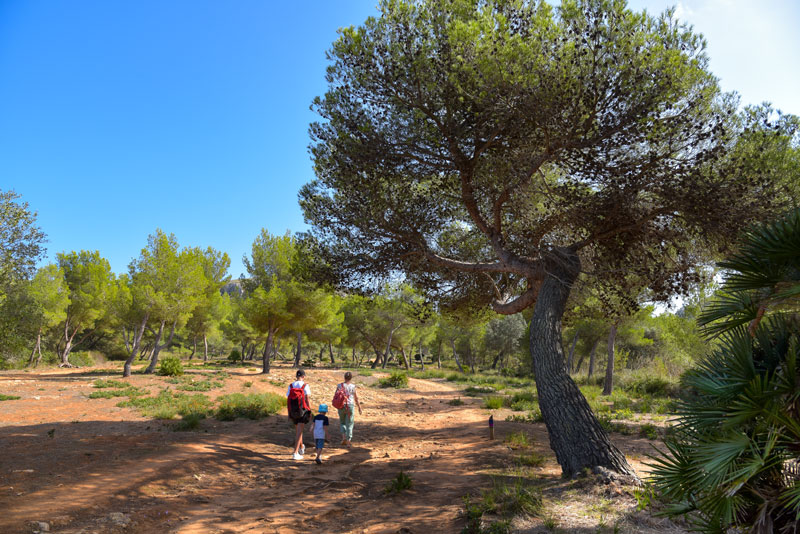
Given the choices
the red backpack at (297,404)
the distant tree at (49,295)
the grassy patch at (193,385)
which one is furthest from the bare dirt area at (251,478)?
the distant tree at (49,295)

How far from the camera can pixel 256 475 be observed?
7.74m

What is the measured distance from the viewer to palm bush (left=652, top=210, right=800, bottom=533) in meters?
2.87

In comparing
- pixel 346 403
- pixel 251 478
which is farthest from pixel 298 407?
pixel 251 478

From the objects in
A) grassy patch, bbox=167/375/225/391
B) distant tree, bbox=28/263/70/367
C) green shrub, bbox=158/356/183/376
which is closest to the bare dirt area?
grassy patch, bbox=167/375/225/391

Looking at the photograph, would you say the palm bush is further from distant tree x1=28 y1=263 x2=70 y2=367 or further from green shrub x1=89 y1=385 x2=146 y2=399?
distant tree x1=28 y1=263 x2=70 y2=367

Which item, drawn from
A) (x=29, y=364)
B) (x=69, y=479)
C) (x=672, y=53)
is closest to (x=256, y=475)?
(x=69, y=479)

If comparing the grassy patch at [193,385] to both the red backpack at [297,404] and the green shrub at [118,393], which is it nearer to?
the green shrub at [118,393]

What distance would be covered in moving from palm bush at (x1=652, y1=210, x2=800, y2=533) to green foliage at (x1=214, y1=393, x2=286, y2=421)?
12.2 metres

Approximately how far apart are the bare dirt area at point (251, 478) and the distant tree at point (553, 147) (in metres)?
1.79

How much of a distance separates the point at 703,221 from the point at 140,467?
10904 mm

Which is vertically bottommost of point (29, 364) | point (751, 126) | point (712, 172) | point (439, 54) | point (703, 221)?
point (29, 364)

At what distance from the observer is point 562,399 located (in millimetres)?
6895

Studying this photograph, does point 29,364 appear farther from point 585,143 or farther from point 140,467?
point 585,143

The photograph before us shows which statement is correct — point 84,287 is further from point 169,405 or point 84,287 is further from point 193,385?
point 169,405
